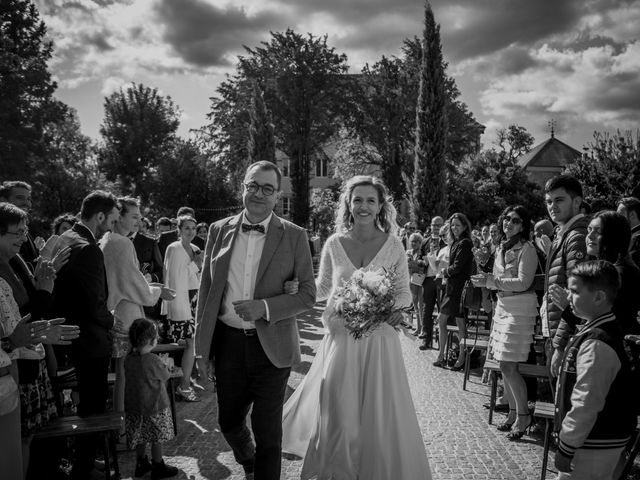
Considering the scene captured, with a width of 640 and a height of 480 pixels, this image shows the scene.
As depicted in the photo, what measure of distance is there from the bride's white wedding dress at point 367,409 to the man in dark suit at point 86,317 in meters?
1.91

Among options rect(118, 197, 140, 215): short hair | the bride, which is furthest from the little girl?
rect(118, 197, 140, 215): short hair

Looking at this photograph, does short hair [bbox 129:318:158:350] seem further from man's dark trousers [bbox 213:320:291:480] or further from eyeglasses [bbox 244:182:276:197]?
eyeglasses [bbox 244:182:276:197]

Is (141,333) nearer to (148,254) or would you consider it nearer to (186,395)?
(186,395)

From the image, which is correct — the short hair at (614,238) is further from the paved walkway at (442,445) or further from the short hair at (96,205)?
the short hair at (96,205)

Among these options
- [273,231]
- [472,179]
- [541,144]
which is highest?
[541,144]

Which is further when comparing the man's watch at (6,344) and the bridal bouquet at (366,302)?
the bridal bouquet at (366,302)

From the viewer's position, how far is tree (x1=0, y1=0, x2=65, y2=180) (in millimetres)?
27556

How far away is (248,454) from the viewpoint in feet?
13.4

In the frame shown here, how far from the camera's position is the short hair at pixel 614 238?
4109 millimetres

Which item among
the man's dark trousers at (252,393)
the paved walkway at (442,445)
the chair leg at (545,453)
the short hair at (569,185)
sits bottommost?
the paved walkway at (442,445)

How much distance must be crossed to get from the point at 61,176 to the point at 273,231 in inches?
1335

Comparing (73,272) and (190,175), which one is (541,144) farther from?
(73,272)

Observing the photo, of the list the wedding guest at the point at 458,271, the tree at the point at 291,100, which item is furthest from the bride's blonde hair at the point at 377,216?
the tree at the point at 291,100

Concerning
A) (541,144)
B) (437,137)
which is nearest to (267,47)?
(437,137)
